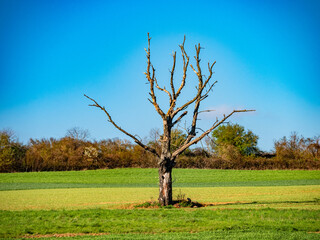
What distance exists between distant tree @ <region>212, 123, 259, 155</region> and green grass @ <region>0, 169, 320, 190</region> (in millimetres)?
17670

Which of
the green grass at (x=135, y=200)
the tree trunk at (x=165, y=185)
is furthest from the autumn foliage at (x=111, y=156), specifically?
the tree trunk at (x=165, y=185)

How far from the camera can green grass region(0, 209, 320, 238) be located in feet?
37.7

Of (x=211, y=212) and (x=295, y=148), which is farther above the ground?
(x=295, y=148)

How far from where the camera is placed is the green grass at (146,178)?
37.8 meters

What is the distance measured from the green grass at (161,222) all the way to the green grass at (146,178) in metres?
22.2

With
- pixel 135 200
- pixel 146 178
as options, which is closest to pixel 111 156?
pixel 146 178

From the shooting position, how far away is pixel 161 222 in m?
12.6

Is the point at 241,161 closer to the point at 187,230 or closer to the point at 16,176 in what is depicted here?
the point at 16,176

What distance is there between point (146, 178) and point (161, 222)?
95.8 ft

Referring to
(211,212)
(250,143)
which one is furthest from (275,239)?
(250,143)

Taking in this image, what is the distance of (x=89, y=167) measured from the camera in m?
51.3

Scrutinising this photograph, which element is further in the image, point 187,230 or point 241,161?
A: point 241,161

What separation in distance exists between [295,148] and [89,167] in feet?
85.6

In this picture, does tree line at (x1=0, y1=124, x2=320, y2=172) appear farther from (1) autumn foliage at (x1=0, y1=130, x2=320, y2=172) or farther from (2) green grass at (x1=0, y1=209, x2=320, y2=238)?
(2) green grass at (x1=0, y1=209, x2=320, y2=238)
